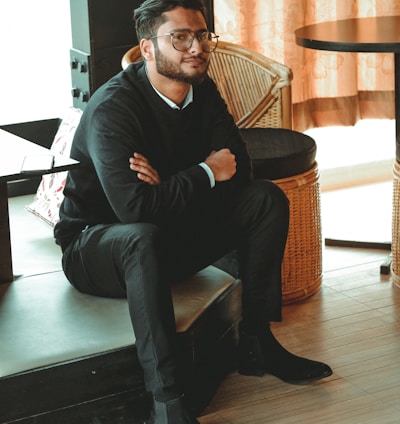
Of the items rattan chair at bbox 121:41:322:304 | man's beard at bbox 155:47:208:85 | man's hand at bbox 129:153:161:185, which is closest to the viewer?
man's hand at bbox 129:153:161:185

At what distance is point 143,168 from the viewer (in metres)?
2.38

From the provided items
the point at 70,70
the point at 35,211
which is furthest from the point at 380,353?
the point at 70,70

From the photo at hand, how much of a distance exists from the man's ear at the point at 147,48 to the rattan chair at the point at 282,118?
52 cm

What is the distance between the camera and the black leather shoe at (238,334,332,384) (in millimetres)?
2580

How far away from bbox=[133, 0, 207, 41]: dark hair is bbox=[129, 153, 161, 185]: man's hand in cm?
37

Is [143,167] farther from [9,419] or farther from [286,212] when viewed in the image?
[9,419]

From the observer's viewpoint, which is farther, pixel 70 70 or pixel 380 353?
pixel 70 70

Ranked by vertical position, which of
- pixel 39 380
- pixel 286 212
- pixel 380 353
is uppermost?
pixel 286 212

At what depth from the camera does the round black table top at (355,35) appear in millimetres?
3025

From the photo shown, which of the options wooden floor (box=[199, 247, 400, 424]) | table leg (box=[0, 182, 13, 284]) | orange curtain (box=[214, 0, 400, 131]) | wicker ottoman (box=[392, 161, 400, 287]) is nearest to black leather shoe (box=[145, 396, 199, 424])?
wooden floor (box=[199, 247, 400, 424])

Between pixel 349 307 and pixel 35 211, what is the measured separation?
1131 mm

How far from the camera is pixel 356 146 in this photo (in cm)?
462

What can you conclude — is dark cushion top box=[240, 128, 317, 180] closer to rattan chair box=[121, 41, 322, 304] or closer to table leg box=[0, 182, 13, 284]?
rattan chair box=[121, 41, 322, 304]

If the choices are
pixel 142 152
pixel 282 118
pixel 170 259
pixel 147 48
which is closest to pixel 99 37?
pixel 282 118
